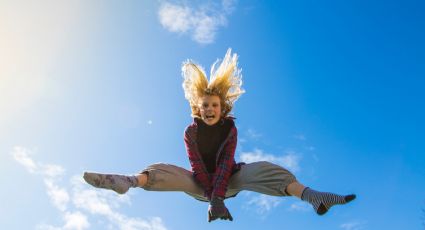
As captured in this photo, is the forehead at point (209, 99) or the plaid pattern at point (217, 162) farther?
the forehead at point (209, 99)

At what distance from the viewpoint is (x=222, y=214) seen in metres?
6.49

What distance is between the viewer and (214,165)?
7.47 metres

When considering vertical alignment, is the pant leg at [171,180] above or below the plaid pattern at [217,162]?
below

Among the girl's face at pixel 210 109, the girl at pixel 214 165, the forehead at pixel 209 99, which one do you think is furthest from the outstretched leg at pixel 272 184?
the forehead at pixel 209 99

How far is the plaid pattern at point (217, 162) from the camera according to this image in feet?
23.4

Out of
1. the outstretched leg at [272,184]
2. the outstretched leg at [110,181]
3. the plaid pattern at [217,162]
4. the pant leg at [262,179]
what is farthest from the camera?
the plaid pattern at [217,162]

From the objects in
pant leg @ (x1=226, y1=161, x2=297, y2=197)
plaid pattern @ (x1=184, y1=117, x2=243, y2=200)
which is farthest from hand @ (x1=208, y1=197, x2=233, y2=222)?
pant leg @ (x1=226, y1=161, x2=297, y2=197)

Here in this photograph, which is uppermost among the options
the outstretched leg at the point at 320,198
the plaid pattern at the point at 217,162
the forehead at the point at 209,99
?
the forehead at the point at 209,99

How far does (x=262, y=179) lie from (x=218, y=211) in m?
0.83

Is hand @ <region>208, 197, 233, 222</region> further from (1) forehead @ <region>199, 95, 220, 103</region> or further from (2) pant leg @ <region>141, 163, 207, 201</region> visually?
(1) forehead @ <region>199, 95, 220, 103</region>

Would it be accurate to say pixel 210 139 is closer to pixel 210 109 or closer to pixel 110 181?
pixel 210 109

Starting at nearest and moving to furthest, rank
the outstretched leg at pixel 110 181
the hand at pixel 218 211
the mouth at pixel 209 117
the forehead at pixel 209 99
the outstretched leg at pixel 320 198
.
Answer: the outstretched leg at pixel 320 198 → the outstretched leg at pixel 110 181 → the hand at pixel 218 211 → the mouth at pixel 209 117 → the forehead at pixel 209 99

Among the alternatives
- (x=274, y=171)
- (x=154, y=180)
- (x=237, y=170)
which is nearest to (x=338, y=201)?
(x=274, y=171)

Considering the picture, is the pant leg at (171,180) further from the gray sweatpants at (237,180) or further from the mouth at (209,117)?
the mouth at (209,117)
